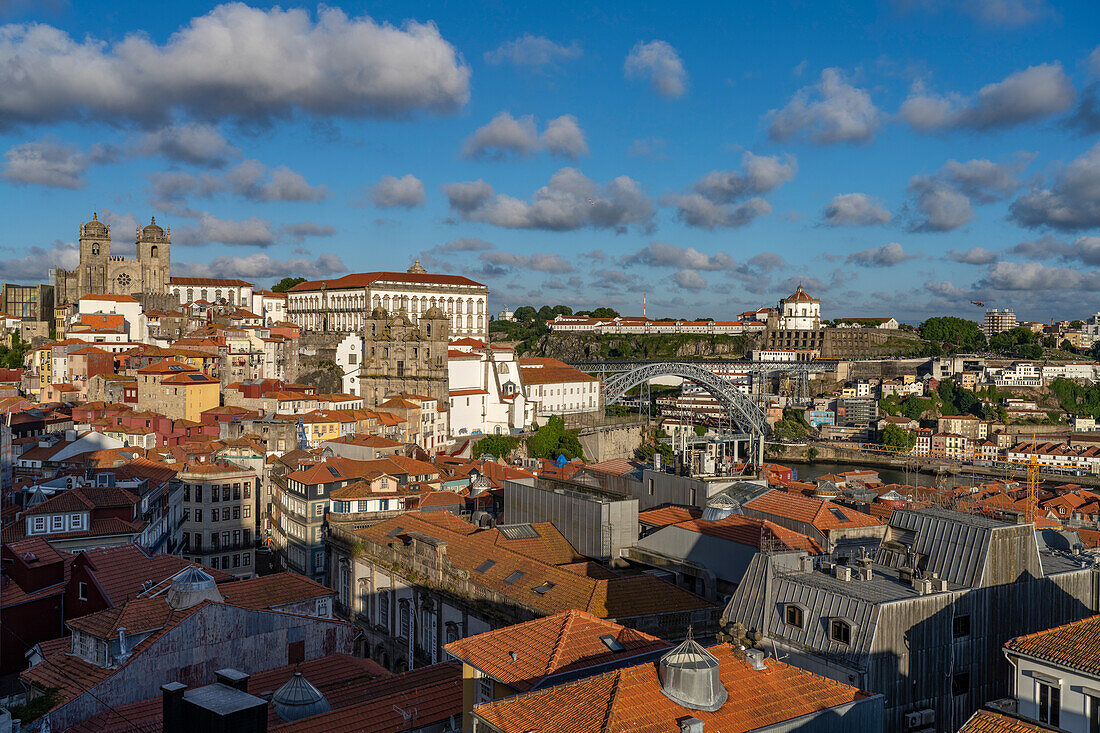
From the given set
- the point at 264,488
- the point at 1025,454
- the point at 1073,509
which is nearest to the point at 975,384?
the point at 1025,454

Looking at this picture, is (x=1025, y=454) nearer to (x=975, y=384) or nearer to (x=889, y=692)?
(x=975, y=384)

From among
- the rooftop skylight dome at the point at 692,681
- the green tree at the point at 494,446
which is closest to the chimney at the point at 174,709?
the rooftop skylight dome at the point at 692,681

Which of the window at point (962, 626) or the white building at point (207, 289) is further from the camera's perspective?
the white building at point (207, 289)

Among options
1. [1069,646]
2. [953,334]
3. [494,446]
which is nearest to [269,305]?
[494,446]

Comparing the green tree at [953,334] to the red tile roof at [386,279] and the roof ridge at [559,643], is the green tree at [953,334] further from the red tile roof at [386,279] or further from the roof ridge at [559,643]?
the roof ridge at [559,643]

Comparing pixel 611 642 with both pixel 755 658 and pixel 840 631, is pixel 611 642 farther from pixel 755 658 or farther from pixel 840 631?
pixel 840 631

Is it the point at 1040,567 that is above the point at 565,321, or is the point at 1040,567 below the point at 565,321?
below
